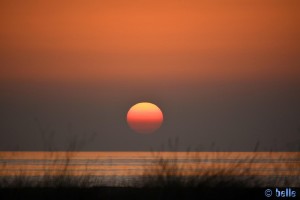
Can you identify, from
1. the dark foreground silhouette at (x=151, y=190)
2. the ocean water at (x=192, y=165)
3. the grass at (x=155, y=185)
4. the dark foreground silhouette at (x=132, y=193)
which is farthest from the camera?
the ocean water at (x=192, y=165)

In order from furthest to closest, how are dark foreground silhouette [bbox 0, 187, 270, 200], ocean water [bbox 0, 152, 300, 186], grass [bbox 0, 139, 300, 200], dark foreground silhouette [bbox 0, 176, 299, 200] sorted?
ocean water [bbox 0, 152, 300, 186]
grass [bbox 0, 139, 300, 200]
dark foreground silhouette [bbox 0, 176, 299, 200]
dark foreground silhouette [bbox 0, 187, 270, 200]

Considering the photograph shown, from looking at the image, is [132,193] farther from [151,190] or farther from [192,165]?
[192,165]

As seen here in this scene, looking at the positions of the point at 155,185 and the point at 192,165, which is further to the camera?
the point at 192,165

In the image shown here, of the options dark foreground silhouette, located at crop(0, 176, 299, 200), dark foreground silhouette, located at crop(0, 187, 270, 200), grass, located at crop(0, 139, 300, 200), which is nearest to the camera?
dark foreground silhouette, located at crop(0, 187, 270, 200)

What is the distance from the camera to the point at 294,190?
11867 millimetres

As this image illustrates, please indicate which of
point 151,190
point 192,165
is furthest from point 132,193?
point 192,165

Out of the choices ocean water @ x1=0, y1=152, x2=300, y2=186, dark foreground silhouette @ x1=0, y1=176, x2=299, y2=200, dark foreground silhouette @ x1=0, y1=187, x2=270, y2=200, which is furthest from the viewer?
ocean water @ x1=0, y1=152, x2=300, y2=186

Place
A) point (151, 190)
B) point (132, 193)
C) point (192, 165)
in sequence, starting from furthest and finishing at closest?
1. point (192, 165)
2. point (132, 193)
3. point (151, 190)

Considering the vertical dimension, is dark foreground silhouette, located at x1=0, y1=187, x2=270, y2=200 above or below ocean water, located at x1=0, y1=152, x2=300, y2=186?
below

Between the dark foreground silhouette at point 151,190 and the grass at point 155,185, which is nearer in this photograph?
the dark foreground silhouette at point 151,190

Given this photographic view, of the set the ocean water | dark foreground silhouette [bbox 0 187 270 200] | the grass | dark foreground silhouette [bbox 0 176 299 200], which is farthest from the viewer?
the ocean water

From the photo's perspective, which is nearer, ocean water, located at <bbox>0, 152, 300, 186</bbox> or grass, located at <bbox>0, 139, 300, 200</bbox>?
grass, located at <bbox>0, 139, 300, 200</bbox>

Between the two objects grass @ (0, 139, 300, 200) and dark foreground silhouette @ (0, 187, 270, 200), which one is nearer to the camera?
dark foreground silhouette @ (0, 187, 270, 200)

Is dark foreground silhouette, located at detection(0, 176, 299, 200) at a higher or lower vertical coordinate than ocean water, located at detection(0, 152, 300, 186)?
lower
